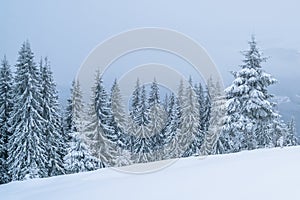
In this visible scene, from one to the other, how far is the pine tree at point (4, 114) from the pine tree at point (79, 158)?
4.70 m

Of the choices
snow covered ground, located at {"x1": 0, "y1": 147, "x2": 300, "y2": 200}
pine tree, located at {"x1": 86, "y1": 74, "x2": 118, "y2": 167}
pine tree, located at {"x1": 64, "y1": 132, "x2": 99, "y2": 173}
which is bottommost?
snow covered ground, located at {"x1": 0, "y1": 147, "x2": 300, "y2": 200}

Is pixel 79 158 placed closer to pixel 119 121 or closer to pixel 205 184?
pixel 119 121

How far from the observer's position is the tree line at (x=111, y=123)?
73.5 feet

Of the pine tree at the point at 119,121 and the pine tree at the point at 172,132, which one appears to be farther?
the pine tree at the point at 172,132

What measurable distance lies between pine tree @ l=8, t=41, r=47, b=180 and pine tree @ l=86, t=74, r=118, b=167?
3.93m

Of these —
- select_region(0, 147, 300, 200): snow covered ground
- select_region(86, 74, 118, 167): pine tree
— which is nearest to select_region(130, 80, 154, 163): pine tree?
select_region(86, 74, 118, 167): pine tree

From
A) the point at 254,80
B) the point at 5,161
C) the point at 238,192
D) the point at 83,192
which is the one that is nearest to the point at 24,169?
the point at 5,161

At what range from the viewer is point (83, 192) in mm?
7082

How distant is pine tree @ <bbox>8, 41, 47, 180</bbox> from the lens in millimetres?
26625

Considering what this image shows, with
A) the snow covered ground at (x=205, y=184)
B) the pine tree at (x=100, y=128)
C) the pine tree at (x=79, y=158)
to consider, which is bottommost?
the snow covered ground at (x=205, y=184)

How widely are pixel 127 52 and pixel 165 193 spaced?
6.71m

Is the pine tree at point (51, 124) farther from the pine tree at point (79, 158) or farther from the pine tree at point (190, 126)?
the pine tree at point (190, 126)

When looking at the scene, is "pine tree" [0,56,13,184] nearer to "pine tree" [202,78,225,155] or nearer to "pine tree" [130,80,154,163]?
"pine tree" [130,80,154,163]

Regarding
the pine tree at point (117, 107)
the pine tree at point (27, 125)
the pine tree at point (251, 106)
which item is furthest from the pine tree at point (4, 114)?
the pine tree at point (251, 106)
